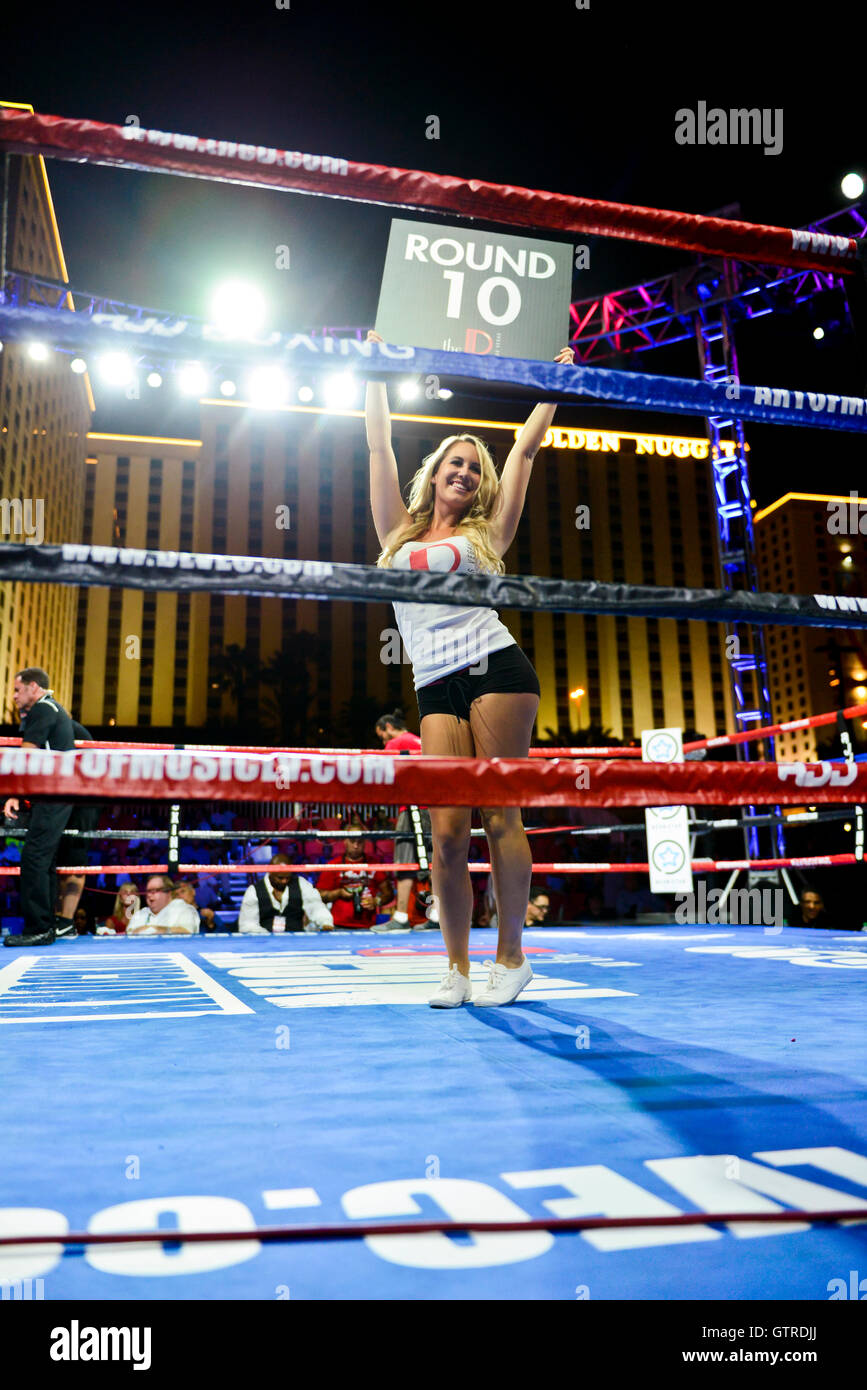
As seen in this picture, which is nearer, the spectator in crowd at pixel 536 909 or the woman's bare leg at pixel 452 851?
the woman's bare leg at pixel 452 851

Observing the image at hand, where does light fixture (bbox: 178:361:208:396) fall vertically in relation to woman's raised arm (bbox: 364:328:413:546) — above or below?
above

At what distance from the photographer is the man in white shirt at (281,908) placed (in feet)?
15.2

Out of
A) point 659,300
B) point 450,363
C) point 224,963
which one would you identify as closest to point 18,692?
point 224,963

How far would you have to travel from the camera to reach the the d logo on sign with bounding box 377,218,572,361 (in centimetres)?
149

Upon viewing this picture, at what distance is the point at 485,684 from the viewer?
5.60 feet

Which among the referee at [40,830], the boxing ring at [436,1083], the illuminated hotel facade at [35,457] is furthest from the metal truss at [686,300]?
the illuminated hotel facade at [35,457]

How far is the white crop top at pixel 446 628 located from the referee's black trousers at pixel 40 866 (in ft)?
7.20

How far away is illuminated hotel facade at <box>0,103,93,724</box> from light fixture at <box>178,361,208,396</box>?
1938 centimetres

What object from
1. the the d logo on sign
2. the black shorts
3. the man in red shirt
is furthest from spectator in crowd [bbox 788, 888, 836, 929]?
the the d logo on sign

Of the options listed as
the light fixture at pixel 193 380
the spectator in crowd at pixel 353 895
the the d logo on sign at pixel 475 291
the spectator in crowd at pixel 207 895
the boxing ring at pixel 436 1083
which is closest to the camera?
the boxing ring at pixel 436 1083

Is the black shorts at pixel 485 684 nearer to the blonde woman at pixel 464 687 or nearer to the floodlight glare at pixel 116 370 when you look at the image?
the blonde woman at pixel 464 687

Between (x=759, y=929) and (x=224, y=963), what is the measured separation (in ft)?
8.38

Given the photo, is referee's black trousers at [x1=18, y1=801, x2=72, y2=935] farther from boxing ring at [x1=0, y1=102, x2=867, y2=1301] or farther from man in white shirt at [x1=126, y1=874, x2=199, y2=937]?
boxing ring at [x1=0, y1=102, x2=867, y2=1301]
